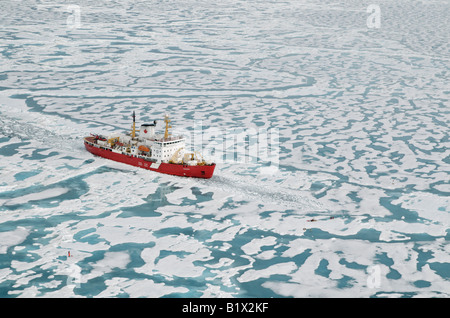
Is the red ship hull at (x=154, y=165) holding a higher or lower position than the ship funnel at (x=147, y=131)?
lower

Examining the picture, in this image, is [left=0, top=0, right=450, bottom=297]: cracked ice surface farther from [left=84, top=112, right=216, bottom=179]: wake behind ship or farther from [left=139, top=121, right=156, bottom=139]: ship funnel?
[left=139, top=121, right=156, bottom=139]: ship funnel

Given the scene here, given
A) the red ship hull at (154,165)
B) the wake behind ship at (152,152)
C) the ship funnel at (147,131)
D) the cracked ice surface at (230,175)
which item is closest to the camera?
the cracked ice surface at (230,175)

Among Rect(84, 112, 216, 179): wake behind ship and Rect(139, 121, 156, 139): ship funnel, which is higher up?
Rect(139, 121, 156, 139): ship funnel

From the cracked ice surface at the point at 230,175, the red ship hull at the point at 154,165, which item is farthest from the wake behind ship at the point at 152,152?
the cracked ice surface at the point at 230,175

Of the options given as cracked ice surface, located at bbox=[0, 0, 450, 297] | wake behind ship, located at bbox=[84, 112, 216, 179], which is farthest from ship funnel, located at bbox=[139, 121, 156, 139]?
cracked ice surface, located at bbox=[0, 0, 450, 297]

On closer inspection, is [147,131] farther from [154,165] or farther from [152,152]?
[154,165]

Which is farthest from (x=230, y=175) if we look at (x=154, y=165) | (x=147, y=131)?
(x=147, y=131)

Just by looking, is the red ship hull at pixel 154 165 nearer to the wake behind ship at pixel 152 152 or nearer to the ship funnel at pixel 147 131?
the wake behind ship at pixel 152 152

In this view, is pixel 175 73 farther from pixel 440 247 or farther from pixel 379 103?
pixel 440 247

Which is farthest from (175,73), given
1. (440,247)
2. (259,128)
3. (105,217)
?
(440,247)
